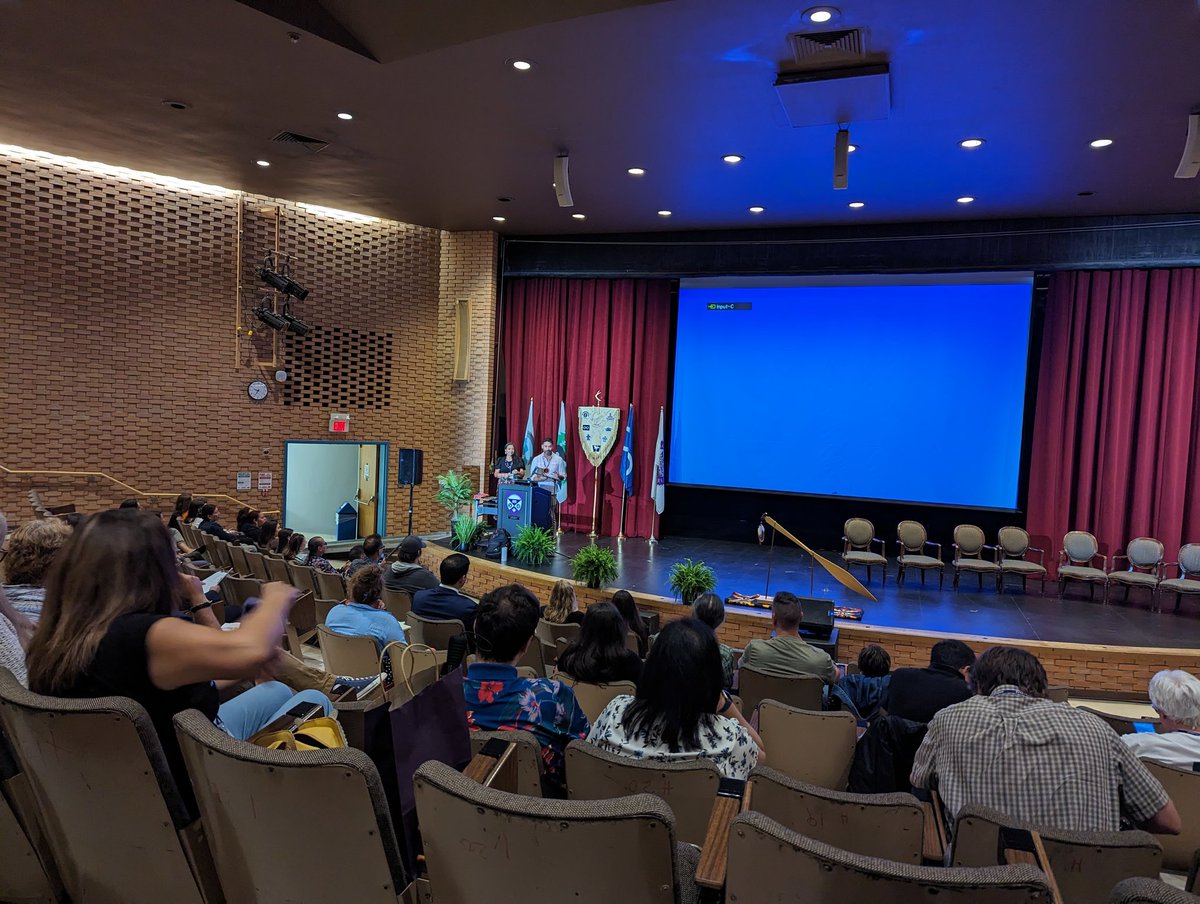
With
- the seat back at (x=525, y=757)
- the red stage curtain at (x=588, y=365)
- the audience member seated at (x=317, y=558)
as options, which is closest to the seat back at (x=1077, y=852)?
the seat back at (x=525, y=757)

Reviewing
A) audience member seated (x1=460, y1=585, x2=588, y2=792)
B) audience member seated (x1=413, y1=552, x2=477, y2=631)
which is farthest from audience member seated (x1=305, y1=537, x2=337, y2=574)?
audience member seated (x1=460, y1=585, x2=588, y2=792)

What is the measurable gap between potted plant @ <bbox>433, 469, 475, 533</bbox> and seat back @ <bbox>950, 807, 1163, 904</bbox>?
9.39 meters

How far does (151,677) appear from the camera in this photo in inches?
64.7

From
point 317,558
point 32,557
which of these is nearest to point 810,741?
point 32,557

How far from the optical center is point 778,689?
12.6ft

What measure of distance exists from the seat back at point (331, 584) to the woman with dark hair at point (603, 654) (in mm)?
3005

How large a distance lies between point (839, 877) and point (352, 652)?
3.05 meters

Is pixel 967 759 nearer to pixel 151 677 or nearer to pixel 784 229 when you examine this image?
pixel 151 677

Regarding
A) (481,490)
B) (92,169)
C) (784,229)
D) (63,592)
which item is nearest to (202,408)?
(92,169)

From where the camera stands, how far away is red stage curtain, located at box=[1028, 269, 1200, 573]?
8.52m

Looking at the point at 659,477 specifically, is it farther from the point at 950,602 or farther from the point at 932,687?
the point at 932,687

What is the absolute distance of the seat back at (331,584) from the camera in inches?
222

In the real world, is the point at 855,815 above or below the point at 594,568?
above

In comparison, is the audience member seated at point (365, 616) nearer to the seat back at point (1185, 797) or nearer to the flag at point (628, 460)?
the seat back at point (1185, 797)
